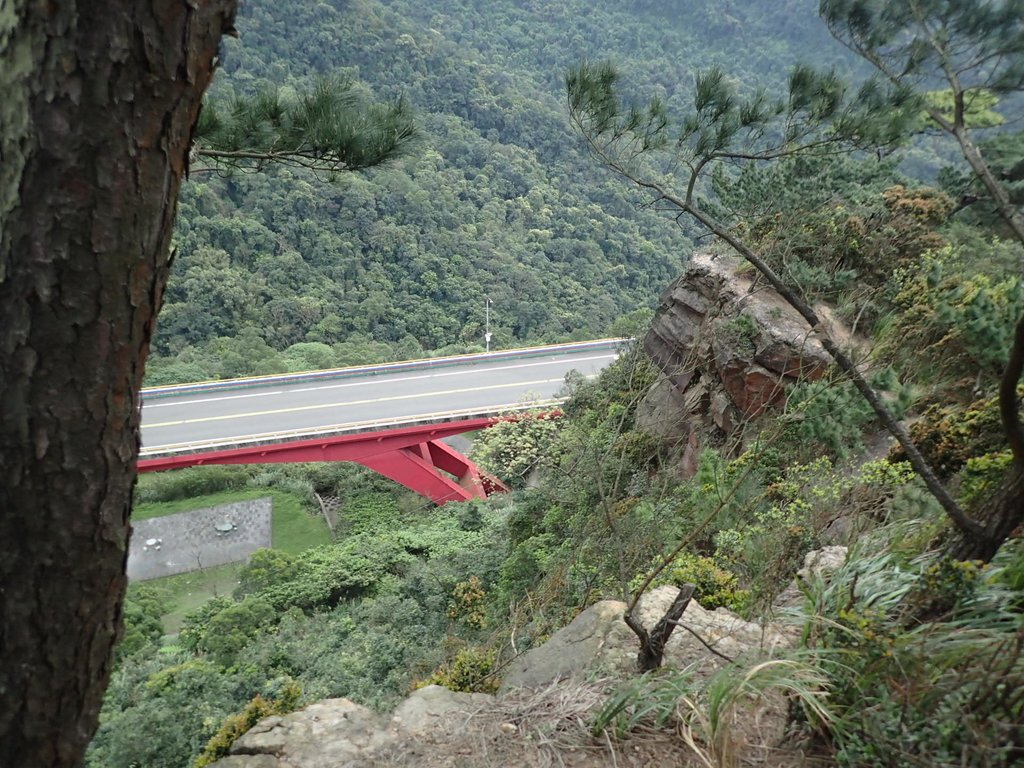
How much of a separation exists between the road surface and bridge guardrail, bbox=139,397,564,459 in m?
0.07

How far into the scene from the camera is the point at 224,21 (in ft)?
2.92

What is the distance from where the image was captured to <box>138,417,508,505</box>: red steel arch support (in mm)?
10797

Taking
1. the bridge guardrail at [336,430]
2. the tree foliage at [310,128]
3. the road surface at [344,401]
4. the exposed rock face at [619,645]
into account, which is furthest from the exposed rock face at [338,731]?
the road surface at [344,401]

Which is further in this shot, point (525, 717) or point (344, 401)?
point (344, 401)

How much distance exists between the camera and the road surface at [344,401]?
12000 millimetres

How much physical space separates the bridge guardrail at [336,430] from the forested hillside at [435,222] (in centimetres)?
761

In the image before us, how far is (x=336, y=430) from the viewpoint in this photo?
11.1 metres

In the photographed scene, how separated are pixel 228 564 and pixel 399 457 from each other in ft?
12.4

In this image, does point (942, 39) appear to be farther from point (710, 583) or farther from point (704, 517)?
point (710, 583)

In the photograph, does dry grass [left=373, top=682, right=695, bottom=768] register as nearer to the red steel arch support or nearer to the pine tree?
the pine tree

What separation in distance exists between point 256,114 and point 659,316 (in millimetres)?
5374

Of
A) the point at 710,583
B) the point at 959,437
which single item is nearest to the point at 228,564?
the point at 710,583

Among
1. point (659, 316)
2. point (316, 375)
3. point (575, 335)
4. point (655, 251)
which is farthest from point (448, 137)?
point (659, 316)

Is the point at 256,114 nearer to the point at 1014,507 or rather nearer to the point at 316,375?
the point at 1014,507
